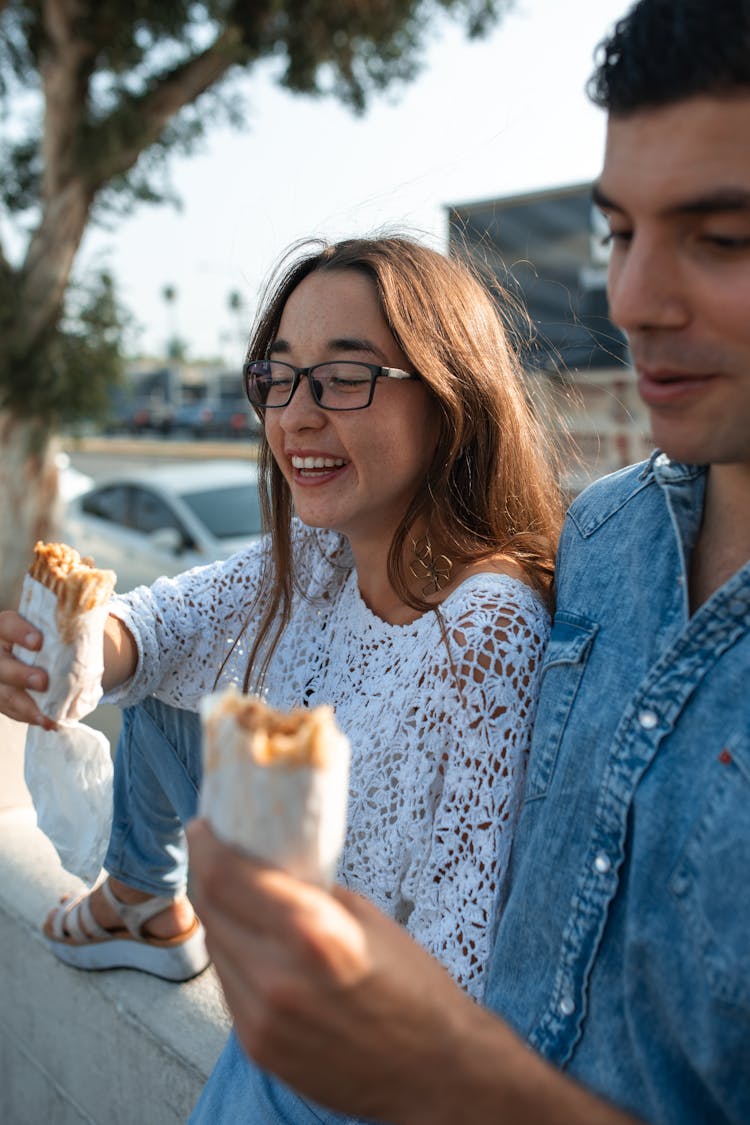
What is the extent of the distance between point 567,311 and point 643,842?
3534 mm

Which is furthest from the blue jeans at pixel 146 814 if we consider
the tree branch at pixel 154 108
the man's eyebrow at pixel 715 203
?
the tree branch at pixel 154 108

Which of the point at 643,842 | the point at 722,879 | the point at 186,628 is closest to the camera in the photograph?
the point at 722,879

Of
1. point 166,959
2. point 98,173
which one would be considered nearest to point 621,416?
point 98,173

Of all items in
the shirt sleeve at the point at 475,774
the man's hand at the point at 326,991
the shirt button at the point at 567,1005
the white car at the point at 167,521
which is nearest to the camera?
the man's hand at the point at 326,991

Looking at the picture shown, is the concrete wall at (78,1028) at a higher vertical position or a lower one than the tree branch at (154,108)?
lower

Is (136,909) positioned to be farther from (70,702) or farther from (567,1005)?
(567,1005)

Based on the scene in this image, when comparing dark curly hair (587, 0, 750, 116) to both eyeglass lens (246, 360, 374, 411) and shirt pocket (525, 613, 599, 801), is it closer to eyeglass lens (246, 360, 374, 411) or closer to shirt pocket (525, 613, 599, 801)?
shirt pocket (525, 613, 599, 801)

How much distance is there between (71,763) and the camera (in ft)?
6.98

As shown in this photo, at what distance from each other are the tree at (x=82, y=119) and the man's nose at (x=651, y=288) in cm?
824

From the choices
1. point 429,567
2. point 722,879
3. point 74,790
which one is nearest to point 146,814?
point 74,790

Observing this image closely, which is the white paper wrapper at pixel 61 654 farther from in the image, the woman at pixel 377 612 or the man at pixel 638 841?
the man at pixel 638 841

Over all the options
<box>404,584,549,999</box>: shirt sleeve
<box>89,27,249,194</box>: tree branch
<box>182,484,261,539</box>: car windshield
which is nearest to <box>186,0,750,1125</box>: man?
<box>404,584,549,999</box>: shirt sleeve

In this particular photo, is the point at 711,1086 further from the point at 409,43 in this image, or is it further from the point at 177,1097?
the point at 409,43

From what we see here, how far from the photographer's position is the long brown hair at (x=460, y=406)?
203 centimetres
